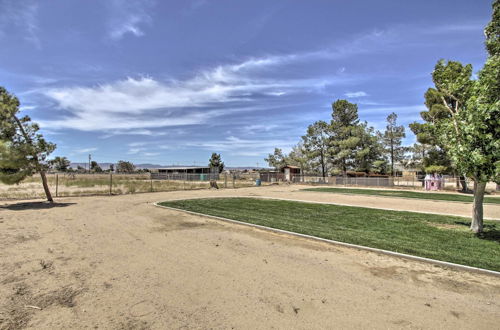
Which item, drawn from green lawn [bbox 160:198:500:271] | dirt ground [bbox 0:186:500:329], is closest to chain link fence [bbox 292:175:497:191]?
green lawn [bbox 160:198:500:271]

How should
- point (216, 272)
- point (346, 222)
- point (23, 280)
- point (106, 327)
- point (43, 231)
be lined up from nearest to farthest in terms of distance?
point (106, 327), point (23, 280), point (216, 272), point (43, 231), point (346, 222)

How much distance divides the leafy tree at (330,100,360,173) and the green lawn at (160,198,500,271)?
31.0m

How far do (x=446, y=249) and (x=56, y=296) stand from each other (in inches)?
319

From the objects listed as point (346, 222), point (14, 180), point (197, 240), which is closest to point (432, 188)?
point (346, 222)

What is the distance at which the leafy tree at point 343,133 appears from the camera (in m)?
42.6

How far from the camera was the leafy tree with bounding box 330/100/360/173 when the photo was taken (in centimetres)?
4262

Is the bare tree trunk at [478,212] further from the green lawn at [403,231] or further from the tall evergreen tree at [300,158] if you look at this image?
the tall evergreen tree at [300,158]

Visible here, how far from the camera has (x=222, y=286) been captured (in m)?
4.55

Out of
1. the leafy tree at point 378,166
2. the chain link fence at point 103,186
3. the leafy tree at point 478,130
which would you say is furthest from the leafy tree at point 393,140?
the leafy tree at point 478,130

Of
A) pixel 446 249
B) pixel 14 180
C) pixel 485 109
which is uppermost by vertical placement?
pixel 485 109

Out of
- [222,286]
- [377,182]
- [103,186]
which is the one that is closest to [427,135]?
[377,182]

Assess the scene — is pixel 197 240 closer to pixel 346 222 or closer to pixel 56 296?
pixel 56 296

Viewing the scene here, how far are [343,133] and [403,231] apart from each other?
37442 mm

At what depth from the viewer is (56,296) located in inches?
160
